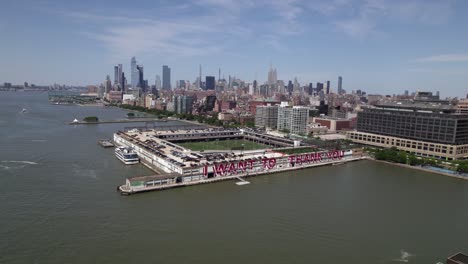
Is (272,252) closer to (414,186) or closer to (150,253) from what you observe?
(150,253)

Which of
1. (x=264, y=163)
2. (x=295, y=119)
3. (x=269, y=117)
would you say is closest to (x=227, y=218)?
(x=264, y=163)

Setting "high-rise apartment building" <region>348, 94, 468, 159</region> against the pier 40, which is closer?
the pier 40

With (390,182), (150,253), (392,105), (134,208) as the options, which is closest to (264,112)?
(392,105)

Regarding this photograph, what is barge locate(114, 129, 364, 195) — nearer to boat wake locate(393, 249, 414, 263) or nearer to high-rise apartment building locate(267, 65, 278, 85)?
boat wake locate(393, 249, 414, 263)

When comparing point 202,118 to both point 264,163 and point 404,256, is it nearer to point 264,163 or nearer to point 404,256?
point 264,163

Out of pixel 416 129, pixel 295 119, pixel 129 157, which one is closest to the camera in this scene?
pixel 129 157

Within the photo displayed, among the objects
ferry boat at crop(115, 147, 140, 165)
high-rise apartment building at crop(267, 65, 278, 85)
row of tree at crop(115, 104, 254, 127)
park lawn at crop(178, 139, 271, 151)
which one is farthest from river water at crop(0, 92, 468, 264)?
high-rise apartment building at crop(267, 65, 278, 85)
